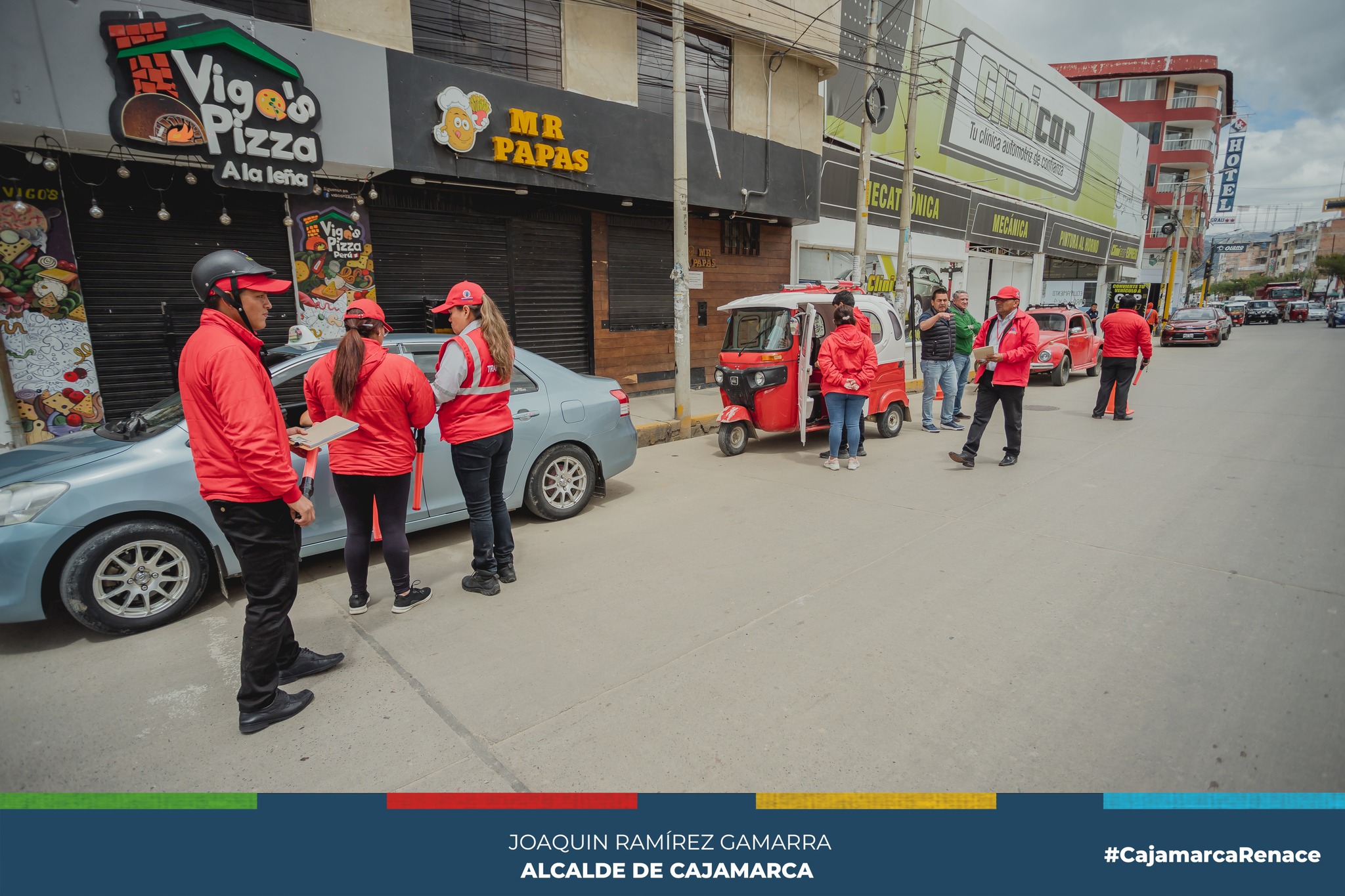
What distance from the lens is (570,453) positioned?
5.80 metres

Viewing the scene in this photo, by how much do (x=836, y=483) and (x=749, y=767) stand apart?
4.51m

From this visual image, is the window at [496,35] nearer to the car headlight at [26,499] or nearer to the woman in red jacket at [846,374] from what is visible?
the woman in red jacket at [846,374]

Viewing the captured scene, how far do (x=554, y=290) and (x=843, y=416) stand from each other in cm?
583

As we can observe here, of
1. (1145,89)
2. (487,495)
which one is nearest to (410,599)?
(487,495)

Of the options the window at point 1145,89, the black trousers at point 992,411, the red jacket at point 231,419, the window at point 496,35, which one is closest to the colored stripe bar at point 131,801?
the red jacket at point 231,419

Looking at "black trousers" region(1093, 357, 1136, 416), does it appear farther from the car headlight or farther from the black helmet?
the car headlight

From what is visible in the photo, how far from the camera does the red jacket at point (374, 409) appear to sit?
12.2 feet

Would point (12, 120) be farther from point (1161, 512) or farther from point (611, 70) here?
point (1161, 512)

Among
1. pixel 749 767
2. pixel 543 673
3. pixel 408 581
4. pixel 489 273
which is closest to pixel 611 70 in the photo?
pixel 489 273

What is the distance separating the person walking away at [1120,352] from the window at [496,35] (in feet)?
29.7

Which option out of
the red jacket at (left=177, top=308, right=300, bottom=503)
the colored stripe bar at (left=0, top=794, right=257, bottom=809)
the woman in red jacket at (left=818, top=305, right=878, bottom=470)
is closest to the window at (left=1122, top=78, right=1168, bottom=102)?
the woman in red jacket at (left=818, top=305, right=878, bottom=470)

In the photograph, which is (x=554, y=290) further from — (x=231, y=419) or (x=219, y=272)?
(x=231, y=419)

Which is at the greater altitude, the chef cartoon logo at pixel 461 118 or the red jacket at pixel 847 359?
the chef cartoon logo at pixel 461 118

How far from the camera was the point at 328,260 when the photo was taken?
28.2 ft
